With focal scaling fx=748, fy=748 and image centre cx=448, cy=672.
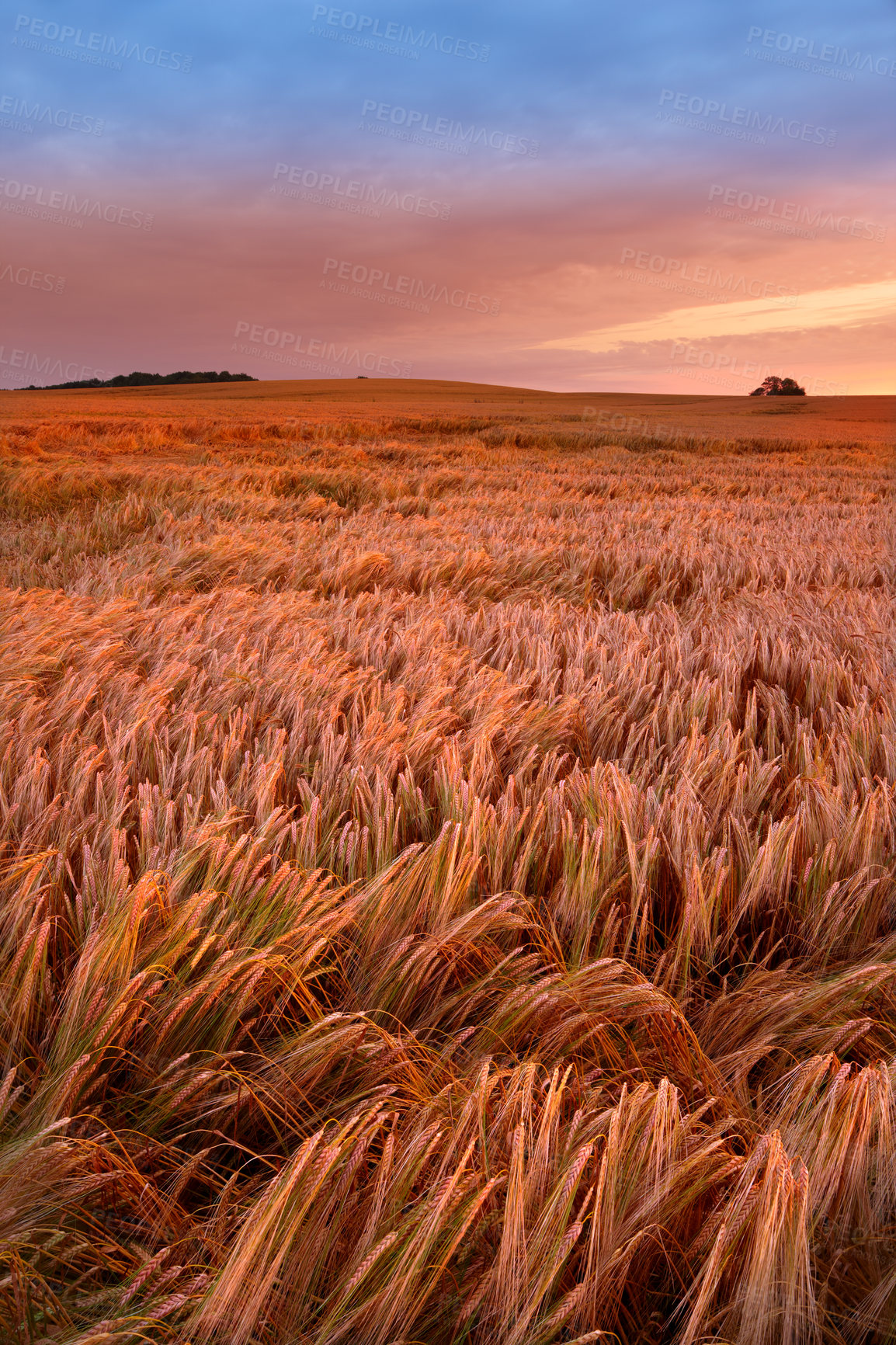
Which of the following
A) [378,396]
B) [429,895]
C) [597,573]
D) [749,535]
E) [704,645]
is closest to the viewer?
[429,895]

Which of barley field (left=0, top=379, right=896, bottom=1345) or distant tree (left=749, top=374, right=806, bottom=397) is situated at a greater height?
distant tree (left=749, top=374, right=806, bottom=397)

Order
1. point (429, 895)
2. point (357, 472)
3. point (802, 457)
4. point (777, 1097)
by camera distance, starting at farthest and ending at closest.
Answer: point (802, 457)
point (357, 472)
point (429, 895)
point (777, 1097)

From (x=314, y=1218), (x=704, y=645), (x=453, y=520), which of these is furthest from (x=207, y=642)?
(x=453, y=520)

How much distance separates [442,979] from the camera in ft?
3.49

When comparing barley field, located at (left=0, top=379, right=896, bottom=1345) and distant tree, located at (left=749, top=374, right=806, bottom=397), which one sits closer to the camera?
barley field, located at (left=0, top=379, right=896, bottom=1345)

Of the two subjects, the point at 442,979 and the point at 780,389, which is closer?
the point at 442,979

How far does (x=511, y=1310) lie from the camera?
63cm

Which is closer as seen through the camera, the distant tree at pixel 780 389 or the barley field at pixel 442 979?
the barley field at pixel 442 979

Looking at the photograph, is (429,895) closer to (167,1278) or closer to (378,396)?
(167,1278)

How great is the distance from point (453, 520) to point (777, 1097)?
4.73 meters

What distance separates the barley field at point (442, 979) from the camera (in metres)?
0.66

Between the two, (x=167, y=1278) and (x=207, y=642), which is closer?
(x=167, y=1278)

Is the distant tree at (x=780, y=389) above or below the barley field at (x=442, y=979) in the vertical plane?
above

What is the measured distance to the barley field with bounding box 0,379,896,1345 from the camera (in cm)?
66
